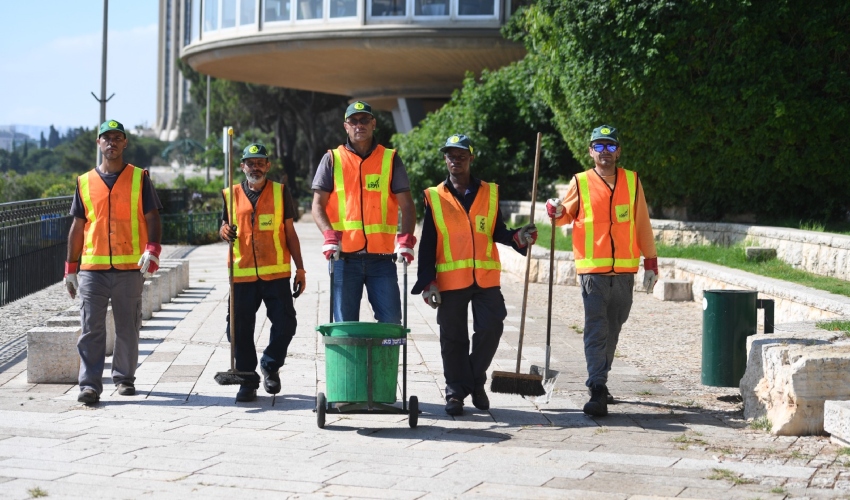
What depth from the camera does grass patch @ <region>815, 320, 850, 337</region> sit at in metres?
8.14

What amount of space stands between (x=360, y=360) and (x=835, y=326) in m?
3.71

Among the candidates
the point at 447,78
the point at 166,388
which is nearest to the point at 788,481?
the point at 166,388

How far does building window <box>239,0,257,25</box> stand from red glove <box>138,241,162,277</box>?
1018 inches

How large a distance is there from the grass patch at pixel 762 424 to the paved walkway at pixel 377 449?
7cm

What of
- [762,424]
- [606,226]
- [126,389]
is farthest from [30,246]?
[762,424]

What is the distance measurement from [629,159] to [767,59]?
2.77m

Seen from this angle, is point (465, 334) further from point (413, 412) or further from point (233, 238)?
point (233, 238)

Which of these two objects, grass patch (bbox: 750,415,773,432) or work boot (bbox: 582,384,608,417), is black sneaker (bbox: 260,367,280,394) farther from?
grass patch (bbox: 750,415,773,432)

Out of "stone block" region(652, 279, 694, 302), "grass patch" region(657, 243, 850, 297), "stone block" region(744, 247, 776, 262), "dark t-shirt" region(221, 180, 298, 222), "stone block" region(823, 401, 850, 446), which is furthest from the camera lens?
"stone block" region(652, 279, 694, 302)

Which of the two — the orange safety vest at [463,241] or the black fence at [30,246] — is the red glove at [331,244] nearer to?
the orange safety vest at [463,241]

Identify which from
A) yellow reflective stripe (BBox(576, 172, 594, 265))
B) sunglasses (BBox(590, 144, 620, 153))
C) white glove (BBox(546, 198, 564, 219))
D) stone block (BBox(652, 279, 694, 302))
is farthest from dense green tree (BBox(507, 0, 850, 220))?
white glove (BBox(546, 198, 564, 219))

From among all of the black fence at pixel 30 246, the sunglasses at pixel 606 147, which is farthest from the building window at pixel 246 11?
the sunglasses at pixel 606 147

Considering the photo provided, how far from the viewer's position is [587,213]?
313 inches

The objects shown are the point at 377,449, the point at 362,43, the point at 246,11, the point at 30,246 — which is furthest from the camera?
the point at 246,11
